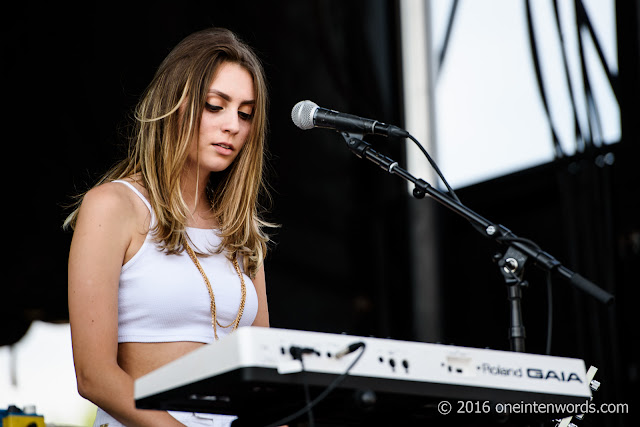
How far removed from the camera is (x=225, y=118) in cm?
197

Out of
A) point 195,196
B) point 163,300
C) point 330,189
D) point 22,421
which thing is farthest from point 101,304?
point 330,189

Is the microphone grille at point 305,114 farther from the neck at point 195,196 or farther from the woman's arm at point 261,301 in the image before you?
the woman's arm at point 261,301

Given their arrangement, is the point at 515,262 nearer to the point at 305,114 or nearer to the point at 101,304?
the point at 305,114

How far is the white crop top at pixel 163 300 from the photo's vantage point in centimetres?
177

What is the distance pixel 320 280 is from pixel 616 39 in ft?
7.65

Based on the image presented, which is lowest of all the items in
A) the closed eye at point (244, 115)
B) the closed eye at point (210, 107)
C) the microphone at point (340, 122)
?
the microphone at point (340, 122)

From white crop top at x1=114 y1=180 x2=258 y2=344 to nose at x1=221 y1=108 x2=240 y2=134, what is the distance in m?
0.26

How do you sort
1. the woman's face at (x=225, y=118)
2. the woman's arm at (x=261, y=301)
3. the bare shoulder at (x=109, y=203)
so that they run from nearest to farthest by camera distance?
1. the bare shoulder at (x=109, y=203)
2. the woman's face at (x=225, y=118)
3. the woman's arm at (x=261, y=301)

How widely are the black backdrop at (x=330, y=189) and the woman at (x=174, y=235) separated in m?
1.58

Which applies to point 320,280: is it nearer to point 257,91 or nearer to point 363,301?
point 363,301

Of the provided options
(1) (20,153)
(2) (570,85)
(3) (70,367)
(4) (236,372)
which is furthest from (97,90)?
(4) (236,372)

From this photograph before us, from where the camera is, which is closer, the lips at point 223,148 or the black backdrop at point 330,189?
the lips at point 223,148

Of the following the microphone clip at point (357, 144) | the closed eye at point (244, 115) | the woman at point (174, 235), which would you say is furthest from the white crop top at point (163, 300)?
the microphone clip at point (357, 144)

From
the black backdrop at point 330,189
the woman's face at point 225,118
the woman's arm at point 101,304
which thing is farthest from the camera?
the black backdrop at point 330,189
